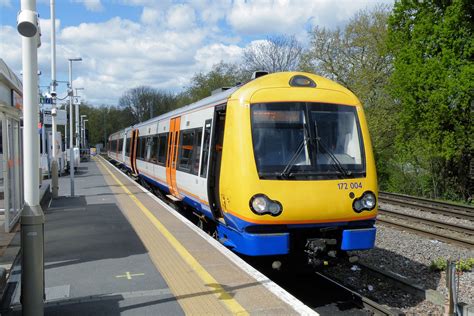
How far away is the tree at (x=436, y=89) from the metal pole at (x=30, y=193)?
710 inches

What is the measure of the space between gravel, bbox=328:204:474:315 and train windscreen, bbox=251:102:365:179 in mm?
2170

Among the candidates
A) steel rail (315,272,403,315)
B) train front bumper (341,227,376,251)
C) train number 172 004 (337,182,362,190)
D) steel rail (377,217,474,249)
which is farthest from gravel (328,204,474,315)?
train number 172 004 (337,182,362,190)

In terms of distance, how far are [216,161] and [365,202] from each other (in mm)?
2329

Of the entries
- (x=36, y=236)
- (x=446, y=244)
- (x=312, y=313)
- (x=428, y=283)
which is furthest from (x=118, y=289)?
(x=446, y=244)

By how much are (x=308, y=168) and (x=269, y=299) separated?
2019 millimetres

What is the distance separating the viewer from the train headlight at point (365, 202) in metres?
6.35

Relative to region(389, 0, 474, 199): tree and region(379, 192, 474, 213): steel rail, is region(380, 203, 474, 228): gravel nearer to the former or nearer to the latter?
region(379, 192, 474, 213): steel rail

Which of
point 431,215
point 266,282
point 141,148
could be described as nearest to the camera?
point 266,282

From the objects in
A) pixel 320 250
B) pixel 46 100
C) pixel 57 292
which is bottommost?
pixel 57 292

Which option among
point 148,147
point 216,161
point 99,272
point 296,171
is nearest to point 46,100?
point 148,147

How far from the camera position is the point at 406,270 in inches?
344

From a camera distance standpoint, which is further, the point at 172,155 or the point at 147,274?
the point at 172,155

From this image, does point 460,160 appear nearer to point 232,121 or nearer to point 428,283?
point 428,283

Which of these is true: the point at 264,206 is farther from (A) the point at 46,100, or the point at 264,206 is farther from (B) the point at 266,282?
(A) the point at 46,100
